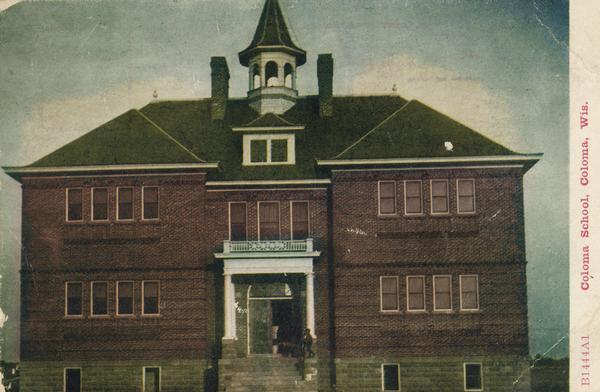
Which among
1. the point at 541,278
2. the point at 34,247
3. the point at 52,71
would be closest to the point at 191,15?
the point at 52,71

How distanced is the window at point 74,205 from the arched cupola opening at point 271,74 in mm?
6141

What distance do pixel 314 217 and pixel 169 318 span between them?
459 centimetres

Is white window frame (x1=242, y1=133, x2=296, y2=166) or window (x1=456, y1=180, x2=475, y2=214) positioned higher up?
white window frame (x1=242, y1=133, x2=296, y2=166)

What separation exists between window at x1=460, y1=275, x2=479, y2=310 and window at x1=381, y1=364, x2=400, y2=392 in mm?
2306

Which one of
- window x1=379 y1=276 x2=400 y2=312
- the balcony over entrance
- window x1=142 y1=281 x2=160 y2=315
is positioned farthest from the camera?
the balcony over entrance

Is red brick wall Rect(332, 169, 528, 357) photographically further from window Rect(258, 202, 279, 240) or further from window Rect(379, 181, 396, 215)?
window Rect(258, 202, 279, 240)

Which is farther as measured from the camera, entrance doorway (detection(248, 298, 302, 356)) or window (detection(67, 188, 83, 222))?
entrance doorway (detection(248, 298, 302, 356))

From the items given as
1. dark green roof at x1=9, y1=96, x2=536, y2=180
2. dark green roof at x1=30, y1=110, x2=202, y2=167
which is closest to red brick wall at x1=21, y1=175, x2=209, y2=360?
dark green roof at x1=30, y1=110, x2=202, y2=167

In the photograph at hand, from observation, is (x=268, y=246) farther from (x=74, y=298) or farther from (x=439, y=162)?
(x=74, y=298)

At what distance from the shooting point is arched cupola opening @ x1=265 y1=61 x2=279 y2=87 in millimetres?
25531

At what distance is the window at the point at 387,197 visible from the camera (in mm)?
23281

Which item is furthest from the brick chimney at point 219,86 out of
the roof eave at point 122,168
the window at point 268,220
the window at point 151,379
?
the window at point 151,379

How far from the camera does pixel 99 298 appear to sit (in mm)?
23188

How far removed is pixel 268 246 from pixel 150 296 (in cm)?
328
